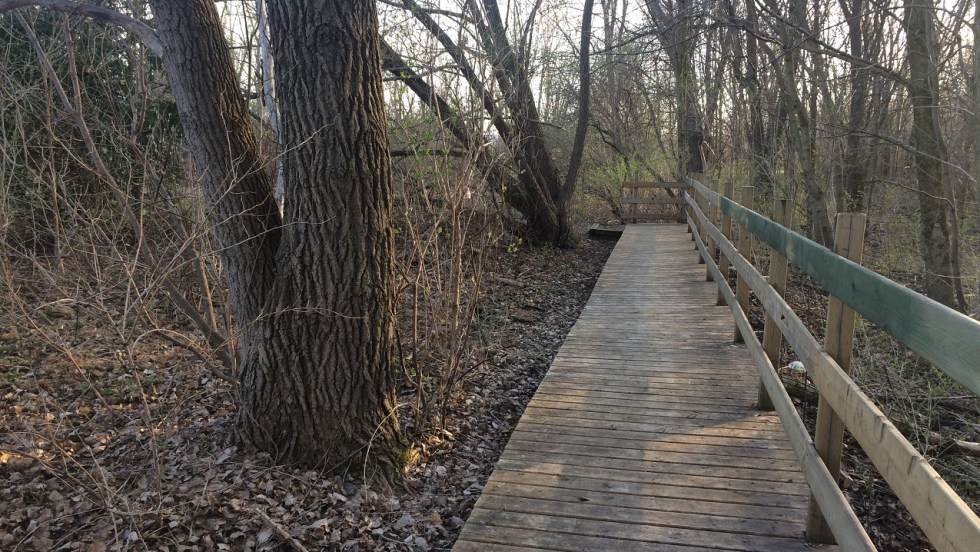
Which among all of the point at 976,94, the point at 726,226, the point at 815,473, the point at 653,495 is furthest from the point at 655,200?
the point at 815,473

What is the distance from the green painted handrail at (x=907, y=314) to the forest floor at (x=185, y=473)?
→ 202cm

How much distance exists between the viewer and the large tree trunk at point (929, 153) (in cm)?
845

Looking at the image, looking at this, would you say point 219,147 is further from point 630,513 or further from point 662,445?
point 662,445

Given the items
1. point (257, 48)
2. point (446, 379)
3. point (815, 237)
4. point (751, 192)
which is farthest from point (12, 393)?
point (815, 237)

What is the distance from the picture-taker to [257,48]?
811cm

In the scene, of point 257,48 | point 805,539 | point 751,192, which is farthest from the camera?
point 257,48

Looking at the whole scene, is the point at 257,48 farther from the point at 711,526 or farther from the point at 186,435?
the point at 711,526

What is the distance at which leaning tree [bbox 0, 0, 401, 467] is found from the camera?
3.61m

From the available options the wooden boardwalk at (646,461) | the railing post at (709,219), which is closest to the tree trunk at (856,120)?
the railing post at (709,219)

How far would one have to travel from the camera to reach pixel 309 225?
12.0 ft

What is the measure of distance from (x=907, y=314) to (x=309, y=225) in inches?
114

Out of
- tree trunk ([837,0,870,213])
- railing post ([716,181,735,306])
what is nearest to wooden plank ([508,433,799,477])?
railing post ([716,181,735,306])

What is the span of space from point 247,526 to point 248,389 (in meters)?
0.90

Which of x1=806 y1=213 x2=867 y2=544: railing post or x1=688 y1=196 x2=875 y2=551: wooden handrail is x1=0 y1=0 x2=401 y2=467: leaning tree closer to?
x1=688 y1=196 x2=875 y2=551: wooden handrail
